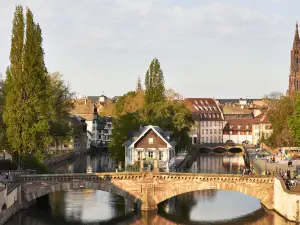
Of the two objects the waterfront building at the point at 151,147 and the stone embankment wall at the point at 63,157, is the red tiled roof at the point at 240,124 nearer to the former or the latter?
the stone embankment wall at the point at 63,157

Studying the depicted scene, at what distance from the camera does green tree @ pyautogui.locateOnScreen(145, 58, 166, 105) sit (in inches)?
3797

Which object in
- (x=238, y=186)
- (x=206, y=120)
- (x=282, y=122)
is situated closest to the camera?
(x=238, y=186)

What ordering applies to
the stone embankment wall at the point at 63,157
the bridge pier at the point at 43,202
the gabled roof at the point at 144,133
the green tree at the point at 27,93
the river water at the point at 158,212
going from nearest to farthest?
the river water at the point at 158,212
the bridge pier at the point at 43,202
the green tree at the point at 27,93
the gabled roof at the point at 144,133
the stone embankment wall at the point at 63,157

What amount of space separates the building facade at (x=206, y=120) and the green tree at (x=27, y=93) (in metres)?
98.3

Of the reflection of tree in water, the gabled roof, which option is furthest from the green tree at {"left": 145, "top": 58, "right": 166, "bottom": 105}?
the reflection of tree in water

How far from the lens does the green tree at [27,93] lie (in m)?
62.4

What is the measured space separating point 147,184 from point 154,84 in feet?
141

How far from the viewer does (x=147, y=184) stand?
55750mm

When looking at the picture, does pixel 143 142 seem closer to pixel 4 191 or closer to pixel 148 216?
pixel 148 216

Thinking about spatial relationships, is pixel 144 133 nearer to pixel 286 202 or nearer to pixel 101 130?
pixel 286 202

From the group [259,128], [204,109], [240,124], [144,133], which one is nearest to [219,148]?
[259,128]

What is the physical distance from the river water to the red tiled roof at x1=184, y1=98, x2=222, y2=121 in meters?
95.6

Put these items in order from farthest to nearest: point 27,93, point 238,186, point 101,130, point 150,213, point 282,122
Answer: point 101,130 < point 282,122 < point 27,93 < point 238,186 < point 150,213

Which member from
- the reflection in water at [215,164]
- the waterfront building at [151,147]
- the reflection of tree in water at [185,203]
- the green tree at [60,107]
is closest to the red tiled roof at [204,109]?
the reflection in water at [215,164]
